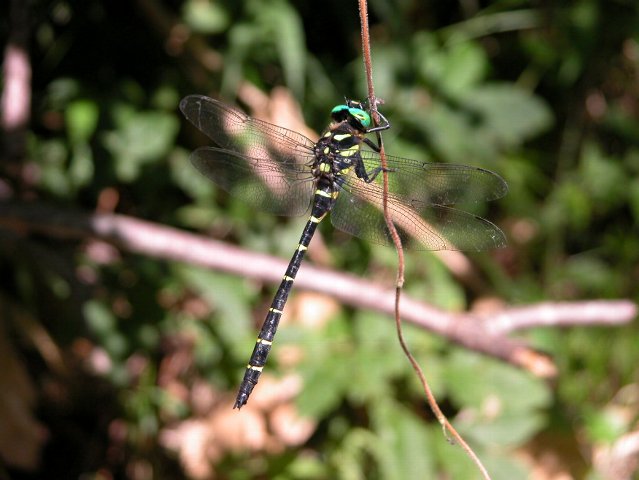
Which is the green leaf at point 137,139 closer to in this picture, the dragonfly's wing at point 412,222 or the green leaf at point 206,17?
the green leaf at point 206,17

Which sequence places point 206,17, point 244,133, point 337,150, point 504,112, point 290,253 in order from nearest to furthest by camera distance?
point 337,150 → point 244,133 → point 206,17 → point 290,253 → point 504,112

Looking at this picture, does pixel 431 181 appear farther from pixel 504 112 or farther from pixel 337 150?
pixel 504 112

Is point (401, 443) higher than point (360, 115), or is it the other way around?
point (360, 115)

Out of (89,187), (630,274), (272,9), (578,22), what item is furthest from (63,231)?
(630,274)

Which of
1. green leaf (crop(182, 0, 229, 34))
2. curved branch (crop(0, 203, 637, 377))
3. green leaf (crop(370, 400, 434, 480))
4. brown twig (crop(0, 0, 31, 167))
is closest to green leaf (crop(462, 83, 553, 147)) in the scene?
curved branch (crop(0, 203, 637, 377))

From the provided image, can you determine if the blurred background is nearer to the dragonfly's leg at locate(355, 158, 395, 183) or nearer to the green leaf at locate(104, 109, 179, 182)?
the green leaf at locate(104, 109, 179, 182)

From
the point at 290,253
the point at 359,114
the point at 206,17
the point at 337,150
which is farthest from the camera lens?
the point at 290,253

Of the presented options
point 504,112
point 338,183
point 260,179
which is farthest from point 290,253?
point 504,112
